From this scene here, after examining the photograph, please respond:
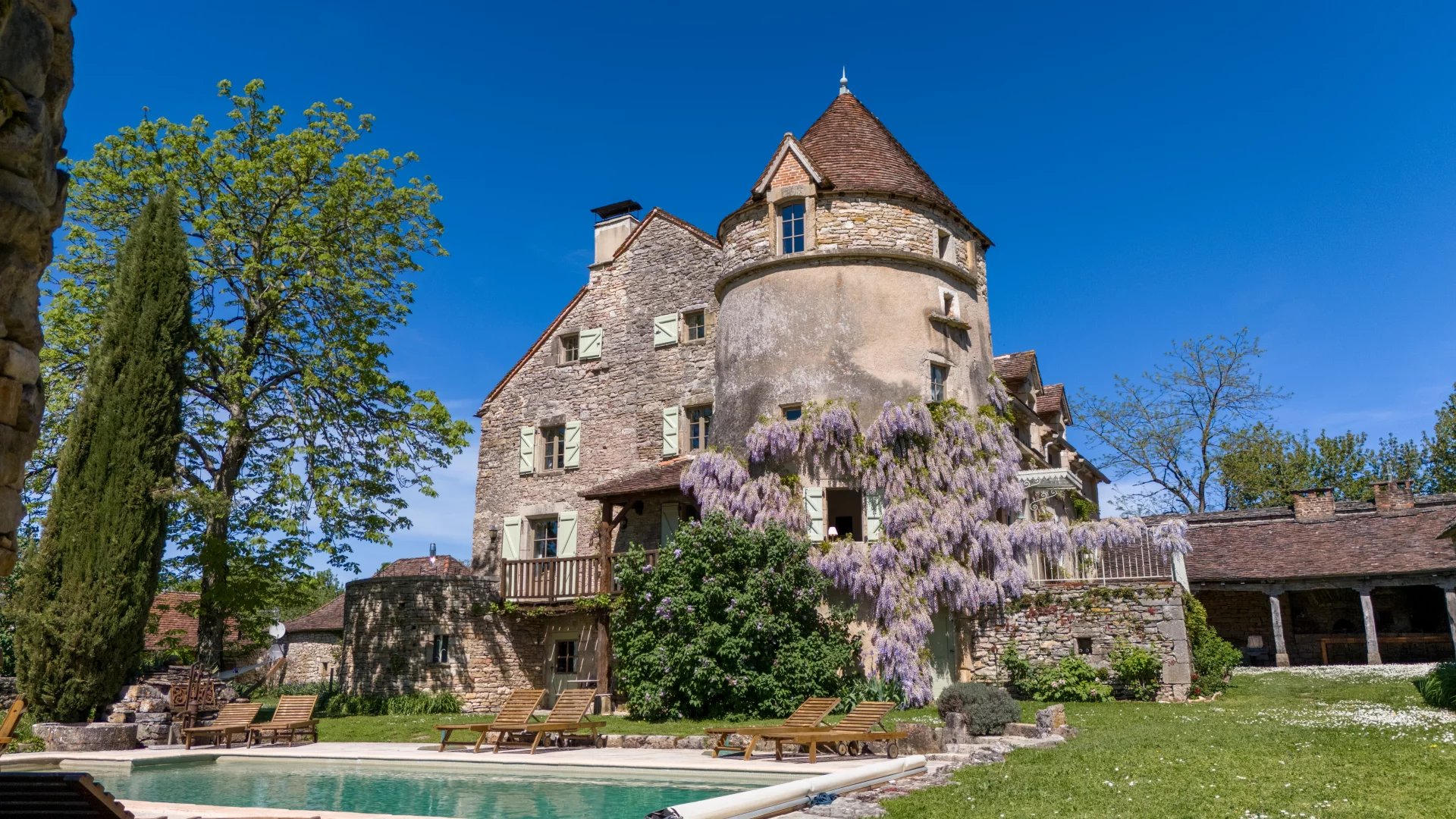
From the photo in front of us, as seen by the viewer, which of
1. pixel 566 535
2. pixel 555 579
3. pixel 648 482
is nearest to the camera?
pixel 648 482

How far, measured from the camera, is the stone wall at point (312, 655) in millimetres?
38344

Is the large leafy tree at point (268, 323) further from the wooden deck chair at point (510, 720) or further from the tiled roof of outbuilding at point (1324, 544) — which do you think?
the tiled roof of outbuilding at point (1324, 544)

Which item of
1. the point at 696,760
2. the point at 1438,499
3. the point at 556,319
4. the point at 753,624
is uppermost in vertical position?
the point at 556,319

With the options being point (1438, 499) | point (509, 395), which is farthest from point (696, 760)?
point (1438, 499)

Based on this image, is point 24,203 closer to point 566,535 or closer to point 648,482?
point 648,482

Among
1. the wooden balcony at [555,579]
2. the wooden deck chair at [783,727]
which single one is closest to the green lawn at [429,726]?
the wooden deck chair at [783,727]

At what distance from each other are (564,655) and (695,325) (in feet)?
27.4

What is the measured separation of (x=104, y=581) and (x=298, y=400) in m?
5.69

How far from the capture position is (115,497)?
690 inches

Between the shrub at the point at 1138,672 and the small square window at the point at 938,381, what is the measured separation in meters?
6.06

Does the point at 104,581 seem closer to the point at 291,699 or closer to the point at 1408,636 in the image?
the point at 291,699

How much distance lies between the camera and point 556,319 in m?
26.4

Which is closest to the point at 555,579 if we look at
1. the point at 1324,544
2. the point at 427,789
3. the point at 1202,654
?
the point at 427,789

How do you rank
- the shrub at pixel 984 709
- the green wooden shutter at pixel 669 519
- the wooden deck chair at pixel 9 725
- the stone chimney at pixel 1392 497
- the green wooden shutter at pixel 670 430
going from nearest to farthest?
the shrub at pixel 984 709 < the wooden deck chair at pixel 9 725 < the green wooden shutter at pixel 669 519 < the green wooden shutter at pixel 670 430 < the stone chimney at pixel 1392 497
